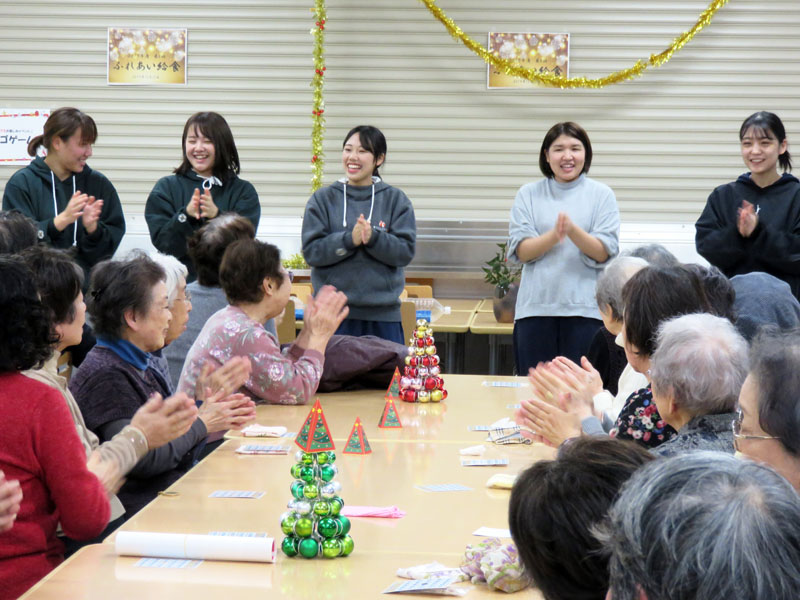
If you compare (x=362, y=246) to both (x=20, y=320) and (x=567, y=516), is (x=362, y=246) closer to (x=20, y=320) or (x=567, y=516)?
(x=20, y=320)

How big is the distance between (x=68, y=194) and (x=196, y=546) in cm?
380

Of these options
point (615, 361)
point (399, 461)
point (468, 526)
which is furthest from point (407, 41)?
point (468, 526)

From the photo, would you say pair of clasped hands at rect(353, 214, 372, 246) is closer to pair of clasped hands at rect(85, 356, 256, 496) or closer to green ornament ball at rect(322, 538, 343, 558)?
pair of clasped hands at rect(85, 356, 256, 496)

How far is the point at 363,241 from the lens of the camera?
4566 mm

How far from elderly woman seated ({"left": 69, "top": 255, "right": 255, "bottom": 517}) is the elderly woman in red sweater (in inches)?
23.6

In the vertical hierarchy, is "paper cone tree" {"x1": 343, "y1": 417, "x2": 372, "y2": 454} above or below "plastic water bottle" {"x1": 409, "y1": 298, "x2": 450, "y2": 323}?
above

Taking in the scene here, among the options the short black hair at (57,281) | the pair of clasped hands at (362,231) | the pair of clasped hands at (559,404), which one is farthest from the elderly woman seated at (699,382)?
the pair of clasped hands at (362,231)

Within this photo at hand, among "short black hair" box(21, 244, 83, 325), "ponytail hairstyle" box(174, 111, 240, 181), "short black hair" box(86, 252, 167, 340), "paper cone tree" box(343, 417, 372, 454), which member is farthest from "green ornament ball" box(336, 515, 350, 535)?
"ponytail hairstyle" box(174, 111, 240, 181)

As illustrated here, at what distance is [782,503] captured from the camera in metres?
0.86

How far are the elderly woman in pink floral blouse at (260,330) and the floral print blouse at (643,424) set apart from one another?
1459 mm

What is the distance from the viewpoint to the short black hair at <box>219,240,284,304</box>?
3512 millimetres

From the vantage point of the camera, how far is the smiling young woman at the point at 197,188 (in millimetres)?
4965

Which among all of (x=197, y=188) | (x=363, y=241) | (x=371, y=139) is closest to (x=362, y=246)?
(x=363, y=241)

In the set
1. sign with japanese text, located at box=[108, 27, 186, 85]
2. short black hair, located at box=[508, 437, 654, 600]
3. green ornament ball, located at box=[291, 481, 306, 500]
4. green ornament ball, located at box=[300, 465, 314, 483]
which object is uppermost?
sign with japanese text, located at box=[108, 27, 186, 85]
